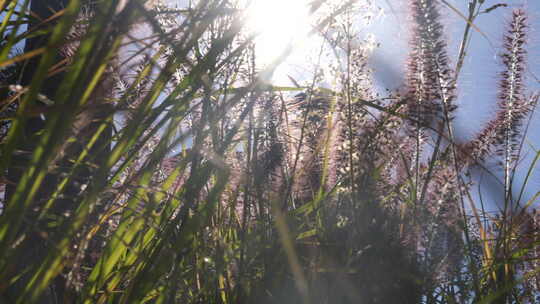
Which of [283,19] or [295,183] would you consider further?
[295,183]

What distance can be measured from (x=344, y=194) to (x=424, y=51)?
11.5 inches

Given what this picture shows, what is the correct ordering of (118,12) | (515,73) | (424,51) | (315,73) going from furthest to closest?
1. (515,73)
2. (424,51)
3. (315,73)
4. (118,12)

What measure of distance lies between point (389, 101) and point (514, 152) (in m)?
0.27

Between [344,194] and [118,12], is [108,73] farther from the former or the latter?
[344,194]

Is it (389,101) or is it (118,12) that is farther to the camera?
(389,101)

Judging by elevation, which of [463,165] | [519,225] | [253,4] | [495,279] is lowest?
[495,279]

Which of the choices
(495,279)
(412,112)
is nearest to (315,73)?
(412,112)

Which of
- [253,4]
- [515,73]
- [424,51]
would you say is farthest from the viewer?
[515,73]

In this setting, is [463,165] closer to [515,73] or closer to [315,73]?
[515,73]

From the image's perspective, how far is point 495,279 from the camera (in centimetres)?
81

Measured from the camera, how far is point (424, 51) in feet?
2.88

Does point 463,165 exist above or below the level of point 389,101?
below

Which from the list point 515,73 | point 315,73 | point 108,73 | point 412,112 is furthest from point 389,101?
point 108,73

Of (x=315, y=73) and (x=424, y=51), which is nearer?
(x=315, y=73)
